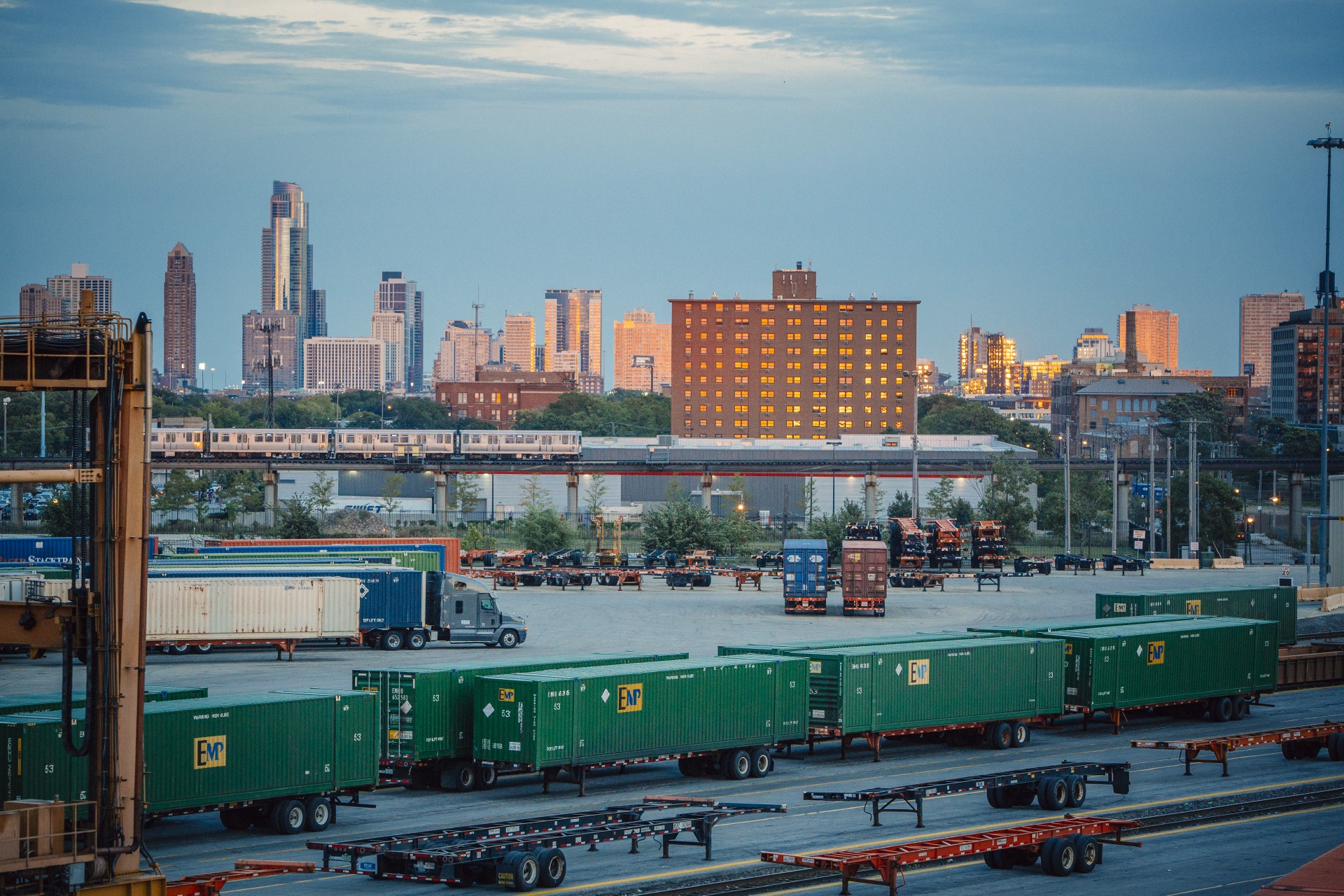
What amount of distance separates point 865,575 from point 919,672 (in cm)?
3629

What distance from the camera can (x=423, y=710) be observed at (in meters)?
35.5

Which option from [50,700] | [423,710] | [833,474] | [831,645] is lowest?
[423,710]

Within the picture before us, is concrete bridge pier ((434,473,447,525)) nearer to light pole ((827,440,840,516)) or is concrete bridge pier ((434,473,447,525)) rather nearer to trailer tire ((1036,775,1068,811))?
light pole ((827,440,840,516))

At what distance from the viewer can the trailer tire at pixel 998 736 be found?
43.7 meters

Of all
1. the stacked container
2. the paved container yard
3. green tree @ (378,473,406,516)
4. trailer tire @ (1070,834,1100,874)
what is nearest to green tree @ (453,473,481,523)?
green tree @ (378,473,406,516)

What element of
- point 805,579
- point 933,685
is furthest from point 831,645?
point 805,579

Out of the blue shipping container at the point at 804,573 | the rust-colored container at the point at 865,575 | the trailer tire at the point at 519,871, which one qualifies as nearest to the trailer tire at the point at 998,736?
the trailer tire at the point at 519,871

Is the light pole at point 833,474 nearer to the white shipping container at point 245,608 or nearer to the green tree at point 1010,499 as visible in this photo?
the green tree at point 1010,499

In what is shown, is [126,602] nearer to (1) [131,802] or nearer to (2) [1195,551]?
(1) [131,802]

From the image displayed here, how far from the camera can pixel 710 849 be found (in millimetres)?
30469

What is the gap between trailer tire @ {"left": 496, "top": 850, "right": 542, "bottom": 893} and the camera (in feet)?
88.4

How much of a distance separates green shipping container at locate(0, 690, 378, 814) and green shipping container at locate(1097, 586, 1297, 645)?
35500 mm

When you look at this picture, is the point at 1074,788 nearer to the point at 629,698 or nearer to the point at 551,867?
the point at 629,698

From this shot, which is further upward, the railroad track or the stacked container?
the stacked container
